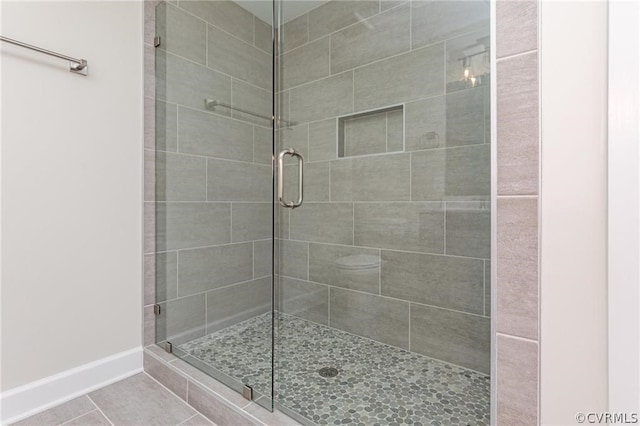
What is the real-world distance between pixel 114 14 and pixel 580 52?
76.1 inches

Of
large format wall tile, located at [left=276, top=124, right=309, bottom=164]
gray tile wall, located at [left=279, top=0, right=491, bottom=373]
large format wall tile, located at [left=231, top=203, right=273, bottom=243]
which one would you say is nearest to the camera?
gray tile wall, located at [left=279, top=0, right=491, bottom=373]

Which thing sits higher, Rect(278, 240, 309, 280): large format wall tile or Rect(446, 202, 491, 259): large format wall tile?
Rect(446, 202, 491, 259): large format wall tile

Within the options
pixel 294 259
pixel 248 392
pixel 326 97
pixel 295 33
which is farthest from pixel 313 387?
pixel 295 33

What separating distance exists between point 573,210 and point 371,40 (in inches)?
54.0

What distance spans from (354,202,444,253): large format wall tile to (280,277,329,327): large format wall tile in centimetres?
37

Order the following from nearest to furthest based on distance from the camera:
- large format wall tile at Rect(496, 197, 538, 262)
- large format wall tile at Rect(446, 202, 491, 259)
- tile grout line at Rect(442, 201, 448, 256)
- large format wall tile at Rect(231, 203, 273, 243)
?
large format wall tile at Rect(496, 197, 538, 262), large format wall tile at Rect(446, 202, 491, 259), tile grout line at Rect(442, 201, 448, 256), large format wall tile at Rect(231, 203, 273, 243)

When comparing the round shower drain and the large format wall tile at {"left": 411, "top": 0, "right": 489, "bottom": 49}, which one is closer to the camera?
the large format wall tile at {"left": 411, "top": 0, "right": 489, "bottom": 49}

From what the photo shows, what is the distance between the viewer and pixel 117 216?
1.61 meters

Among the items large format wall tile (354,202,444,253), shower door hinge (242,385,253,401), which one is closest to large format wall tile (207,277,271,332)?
shower door hinge (242,385,253,401)

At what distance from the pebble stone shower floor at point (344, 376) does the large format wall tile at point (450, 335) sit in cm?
4

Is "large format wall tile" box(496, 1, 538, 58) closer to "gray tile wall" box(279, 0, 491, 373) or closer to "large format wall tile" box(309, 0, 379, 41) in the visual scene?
"gray tile wall" box(279, 0, 491, 373)

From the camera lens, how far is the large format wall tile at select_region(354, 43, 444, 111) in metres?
1.50

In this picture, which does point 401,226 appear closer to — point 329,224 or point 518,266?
point 329,224

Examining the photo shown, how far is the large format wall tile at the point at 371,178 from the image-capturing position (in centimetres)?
165
